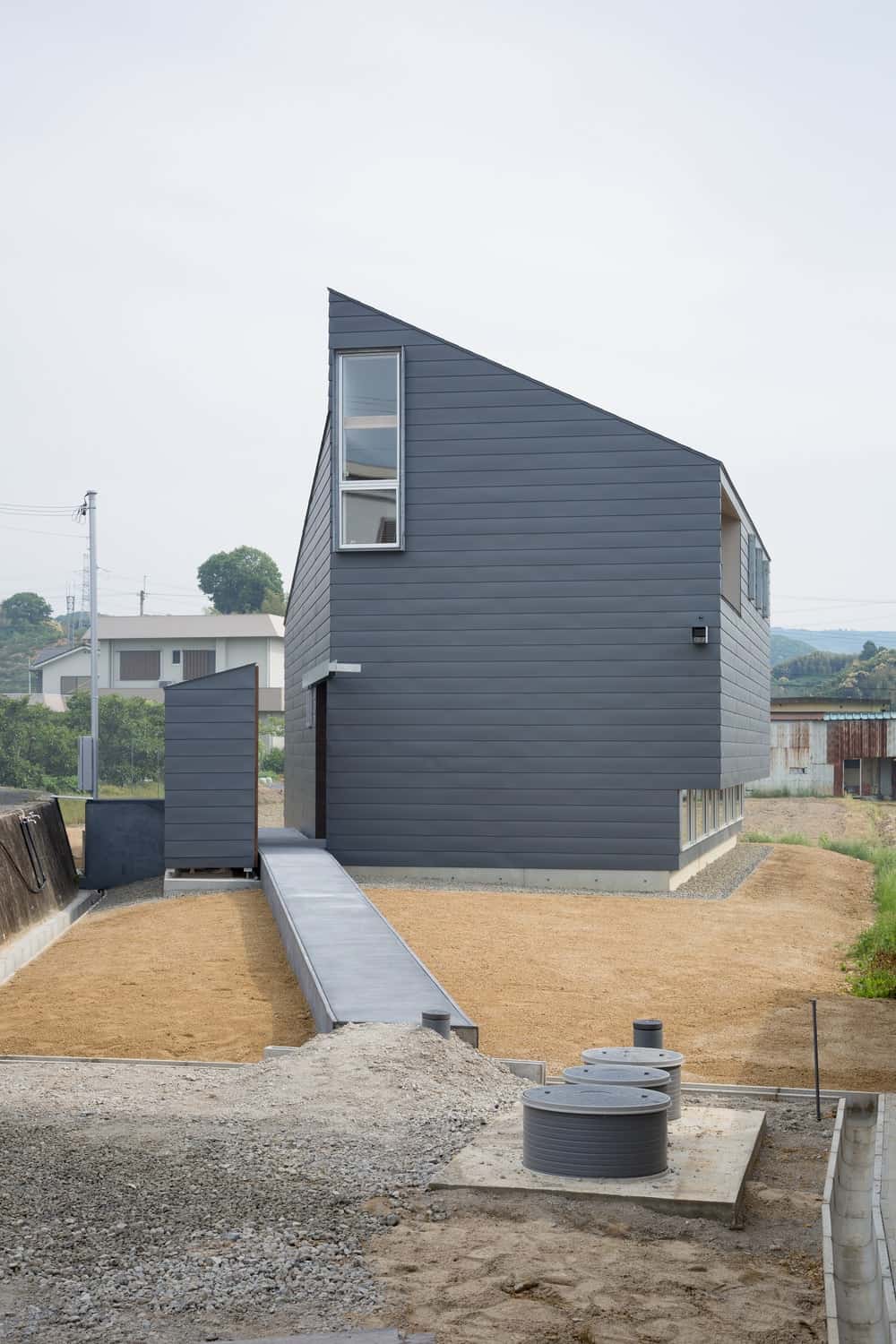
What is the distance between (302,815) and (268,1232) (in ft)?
57.9

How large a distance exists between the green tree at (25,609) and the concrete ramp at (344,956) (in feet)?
289

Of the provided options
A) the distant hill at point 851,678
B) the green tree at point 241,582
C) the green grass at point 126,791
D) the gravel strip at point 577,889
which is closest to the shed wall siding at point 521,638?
the gravel strip at point 577,889

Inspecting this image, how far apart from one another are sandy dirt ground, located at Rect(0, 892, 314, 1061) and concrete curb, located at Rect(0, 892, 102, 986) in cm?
19

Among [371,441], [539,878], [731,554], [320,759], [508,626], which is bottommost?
[539,878]

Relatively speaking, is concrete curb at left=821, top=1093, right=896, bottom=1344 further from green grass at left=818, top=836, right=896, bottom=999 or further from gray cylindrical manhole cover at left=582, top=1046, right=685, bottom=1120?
green grass at left=818, top=836, right=896, bottom=999

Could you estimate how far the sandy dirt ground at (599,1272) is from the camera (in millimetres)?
4023

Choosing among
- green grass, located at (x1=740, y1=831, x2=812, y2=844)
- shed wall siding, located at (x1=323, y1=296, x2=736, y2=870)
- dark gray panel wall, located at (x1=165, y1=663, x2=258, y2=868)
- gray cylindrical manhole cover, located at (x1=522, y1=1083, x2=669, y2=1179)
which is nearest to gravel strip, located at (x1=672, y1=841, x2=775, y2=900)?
shed wall siding, located at (x1=323, y1=296, x2=736, y2=870)

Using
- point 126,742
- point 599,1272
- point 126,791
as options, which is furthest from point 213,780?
point 126,742

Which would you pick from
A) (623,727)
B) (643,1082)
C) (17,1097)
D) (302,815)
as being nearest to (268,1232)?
(643,1082)

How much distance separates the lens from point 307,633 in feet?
72.6

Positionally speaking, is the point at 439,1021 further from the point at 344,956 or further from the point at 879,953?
the point at 879,953

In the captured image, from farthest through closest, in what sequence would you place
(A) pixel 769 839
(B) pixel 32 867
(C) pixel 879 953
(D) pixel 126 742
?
(D) pixel 126 742 < (A) pixel 769 839 < (B) pixel 32 867 < (C) pixel 879 953

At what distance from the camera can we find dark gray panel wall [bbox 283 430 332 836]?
19.5 m

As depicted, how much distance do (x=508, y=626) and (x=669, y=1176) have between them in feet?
42.3
